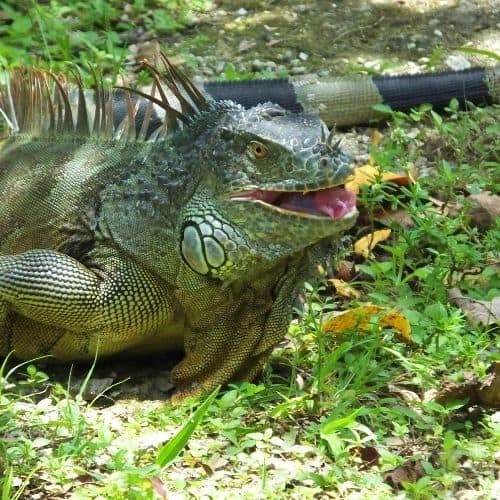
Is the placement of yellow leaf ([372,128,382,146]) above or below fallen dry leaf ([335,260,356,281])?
above

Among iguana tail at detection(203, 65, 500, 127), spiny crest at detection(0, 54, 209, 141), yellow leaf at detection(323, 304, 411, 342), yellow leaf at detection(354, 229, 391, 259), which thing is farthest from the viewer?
iguana tail at detection(203, 65, 500, 127)

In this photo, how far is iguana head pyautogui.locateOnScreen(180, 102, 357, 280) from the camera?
3.61 meters

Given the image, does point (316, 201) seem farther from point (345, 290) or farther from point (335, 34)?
point (335, 34)

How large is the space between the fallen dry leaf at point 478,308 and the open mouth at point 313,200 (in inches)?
45.9

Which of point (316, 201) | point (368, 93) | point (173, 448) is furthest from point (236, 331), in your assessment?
point (368, 93)

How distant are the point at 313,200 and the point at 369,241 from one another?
64.6 inches

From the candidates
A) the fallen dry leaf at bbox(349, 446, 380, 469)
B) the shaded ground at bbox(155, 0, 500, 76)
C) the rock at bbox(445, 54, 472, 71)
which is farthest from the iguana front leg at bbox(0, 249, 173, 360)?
the rock at bbox(445, 54, 472, 71)

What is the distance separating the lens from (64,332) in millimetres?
4242

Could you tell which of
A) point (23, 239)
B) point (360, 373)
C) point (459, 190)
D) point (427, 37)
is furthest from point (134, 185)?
point (427, 37)

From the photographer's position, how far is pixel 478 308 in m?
4.61

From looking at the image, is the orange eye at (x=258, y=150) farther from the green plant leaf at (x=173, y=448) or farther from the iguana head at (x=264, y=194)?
the green plant leaf at (x=173, y=448)

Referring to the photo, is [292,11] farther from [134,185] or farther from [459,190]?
[134,185]

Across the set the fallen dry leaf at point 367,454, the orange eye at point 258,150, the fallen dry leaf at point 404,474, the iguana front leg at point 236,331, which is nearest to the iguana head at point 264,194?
the orange eye at point 258,150

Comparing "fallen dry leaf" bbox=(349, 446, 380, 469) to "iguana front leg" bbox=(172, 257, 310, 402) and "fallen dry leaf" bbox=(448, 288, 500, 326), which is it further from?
"fallen dry leaf" bbox=(448, 288, 500, 326)
